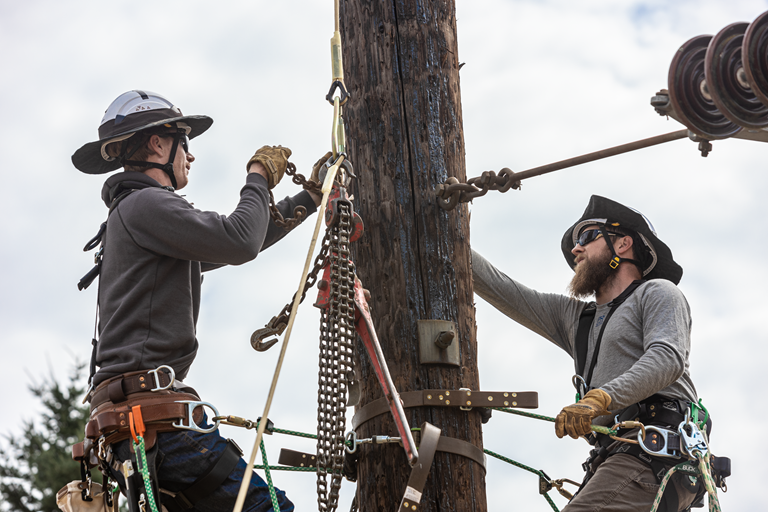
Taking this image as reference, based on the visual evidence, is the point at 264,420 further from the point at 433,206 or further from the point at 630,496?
the point at 630,496

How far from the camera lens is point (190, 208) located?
321 centimetres

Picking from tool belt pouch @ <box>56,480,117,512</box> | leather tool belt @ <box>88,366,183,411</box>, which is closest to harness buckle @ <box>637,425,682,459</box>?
leather tool belt @ <box>88,366,183,411</box>

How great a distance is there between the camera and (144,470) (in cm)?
296

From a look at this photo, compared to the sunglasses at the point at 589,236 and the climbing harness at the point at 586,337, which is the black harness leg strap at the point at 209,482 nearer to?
the climbing harness at the point at 586,337

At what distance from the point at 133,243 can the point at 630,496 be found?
249 centimetres

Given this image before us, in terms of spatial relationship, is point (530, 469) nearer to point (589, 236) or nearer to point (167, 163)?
point (589, 236)

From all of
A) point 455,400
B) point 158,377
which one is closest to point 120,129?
point 158,377

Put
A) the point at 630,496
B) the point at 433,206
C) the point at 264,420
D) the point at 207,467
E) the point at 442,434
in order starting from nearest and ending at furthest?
the point at 264,420, the point at 207,467, the point at 442,434, the point at 433,206, the point at 630,496

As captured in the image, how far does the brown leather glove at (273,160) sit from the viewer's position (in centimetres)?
347

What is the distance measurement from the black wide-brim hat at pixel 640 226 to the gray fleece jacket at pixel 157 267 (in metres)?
2.46

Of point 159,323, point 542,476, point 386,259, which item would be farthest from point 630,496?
point 159,323

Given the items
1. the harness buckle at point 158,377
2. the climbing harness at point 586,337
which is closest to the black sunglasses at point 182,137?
the harness buckle at point 158,377

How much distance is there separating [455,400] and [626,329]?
142 centimetres

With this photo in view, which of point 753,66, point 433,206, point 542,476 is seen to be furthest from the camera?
point 542,476
